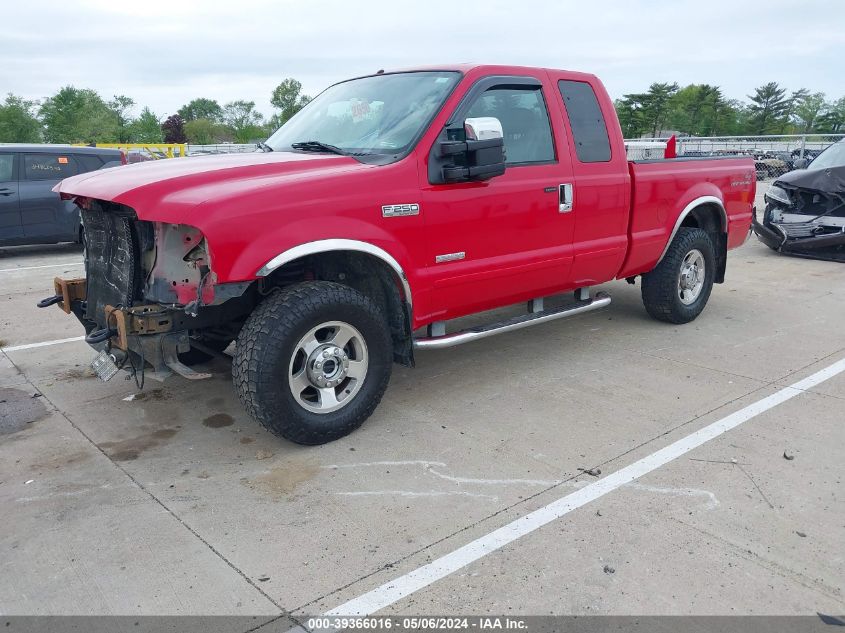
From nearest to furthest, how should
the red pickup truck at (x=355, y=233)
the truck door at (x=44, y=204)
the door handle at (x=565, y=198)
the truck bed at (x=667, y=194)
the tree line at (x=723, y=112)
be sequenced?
the red pickup truck at (x=355, y=233), the door handle at (x=565, y=198), the truck bed at (x=667, y=194), the truck door at (x=44, y=204), the tree line at (x=723, y=112)

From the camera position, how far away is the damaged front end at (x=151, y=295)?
3.61m

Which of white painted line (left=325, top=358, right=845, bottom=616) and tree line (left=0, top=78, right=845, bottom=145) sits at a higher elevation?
tree line (left=0, top=78, right=845, bottom=145)

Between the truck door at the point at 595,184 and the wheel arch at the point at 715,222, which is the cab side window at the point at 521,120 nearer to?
the truck door at the point at 595,184

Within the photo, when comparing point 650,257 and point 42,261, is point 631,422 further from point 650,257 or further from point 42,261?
point 42,261

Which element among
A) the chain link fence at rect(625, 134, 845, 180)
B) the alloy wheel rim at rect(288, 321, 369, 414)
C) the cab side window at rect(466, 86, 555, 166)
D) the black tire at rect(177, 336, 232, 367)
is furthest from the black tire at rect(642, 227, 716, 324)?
the chain link fence at rect(625, 134, 845, 180)

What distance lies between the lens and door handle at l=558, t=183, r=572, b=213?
16.0 feet

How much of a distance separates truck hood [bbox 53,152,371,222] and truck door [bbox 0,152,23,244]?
716 cm

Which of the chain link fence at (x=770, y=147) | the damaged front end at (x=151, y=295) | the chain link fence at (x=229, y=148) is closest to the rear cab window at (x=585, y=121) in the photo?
the chain link fence at (x=229, y=148)

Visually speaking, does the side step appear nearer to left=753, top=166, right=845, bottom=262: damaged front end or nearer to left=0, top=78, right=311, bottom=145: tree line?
left=753, top=166, right=845, bottom=262: damaged front end

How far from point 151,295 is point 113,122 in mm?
64600

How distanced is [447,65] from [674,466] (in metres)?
2.88

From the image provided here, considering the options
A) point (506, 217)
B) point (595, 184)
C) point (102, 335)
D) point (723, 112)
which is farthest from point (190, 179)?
point (723, 112)

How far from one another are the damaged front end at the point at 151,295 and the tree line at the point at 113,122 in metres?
27.3

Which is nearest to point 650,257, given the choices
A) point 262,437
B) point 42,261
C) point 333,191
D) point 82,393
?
point 333,191
